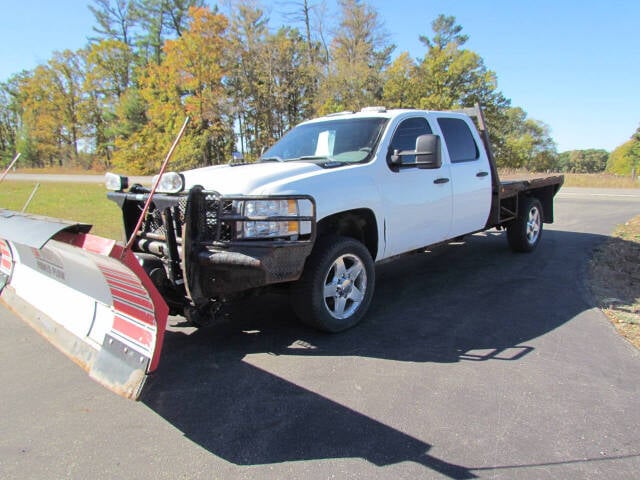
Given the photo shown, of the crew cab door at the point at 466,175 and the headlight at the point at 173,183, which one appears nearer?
the headlight at the point at 173,183

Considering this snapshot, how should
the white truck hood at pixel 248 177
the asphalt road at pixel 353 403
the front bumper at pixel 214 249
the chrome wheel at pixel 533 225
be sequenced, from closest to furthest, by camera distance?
the asphalt road at pixel 353 403 < the front bumper at pixel 214 249 < the white truck hood at pixel 248 177 < the chrome wheel at pixel 533 225

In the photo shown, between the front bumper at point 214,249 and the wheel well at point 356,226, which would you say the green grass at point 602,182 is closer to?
the wheel well at point 356,226

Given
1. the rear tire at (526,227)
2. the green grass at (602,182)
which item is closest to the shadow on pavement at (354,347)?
the rear tire at (526,227)

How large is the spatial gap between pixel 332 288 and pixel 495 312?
1847 millimetres

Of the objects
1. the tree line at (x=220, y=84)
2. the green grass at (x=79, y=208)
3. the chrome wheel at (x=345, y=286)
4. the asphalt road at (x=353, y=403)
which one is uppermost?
the tree line at (x=220, y=84)

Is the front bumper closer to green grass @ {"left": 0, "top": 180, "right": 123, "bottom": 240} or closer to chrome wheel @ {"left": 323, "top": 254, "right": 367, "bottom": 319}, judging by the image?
chrome wheel @ {"left": 323, "top": 254, "right": 367, "bottom": 319}

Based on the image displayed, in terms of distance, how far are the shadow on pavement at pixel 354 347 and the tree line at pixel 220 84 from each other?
23.3 m

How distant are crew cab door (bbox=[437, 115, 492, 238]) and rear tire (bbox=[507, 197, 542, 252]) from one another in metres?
1.41

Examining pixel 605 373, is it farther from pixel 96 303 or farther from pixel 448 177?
pixel 96 303

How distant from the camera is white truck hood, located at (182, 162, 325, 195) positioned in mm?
3502

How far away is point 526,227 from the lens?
7.30 meters

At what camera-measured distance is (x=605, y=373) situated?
3.36 m

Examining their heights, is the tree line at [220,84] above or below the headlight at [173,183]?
above

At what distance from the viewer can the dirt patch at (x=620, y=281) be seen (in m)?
4.41
